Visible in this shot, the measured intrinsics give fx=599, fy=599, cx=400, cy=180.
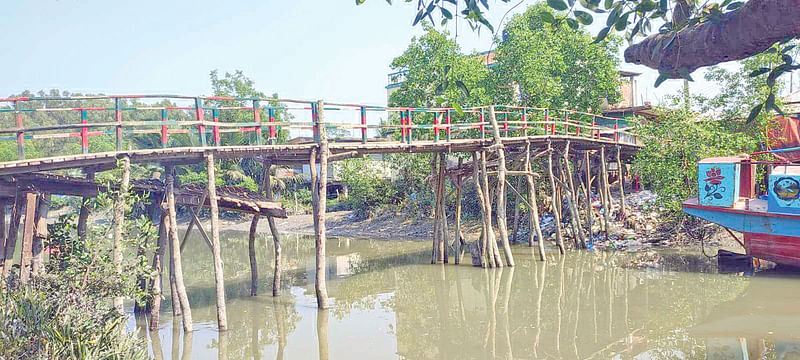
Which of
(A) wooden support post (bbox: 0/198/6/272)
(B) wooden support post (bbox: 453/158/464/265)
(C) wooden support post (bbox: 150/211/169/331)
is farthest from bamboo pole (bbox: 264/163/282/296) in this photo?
(B) wooden support post (bbox: 453/158/464/265)

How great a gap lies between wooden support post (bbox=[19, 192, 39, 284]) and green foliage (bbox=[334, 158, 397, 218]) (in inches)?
682

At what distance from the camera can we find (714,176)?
12414 millimetres

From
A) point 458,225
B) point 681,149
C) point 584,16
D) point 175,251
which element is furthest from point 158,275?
point 681,149

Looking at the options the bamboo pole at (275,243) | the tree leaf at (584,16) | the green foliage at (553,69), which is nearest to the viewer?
the tree leaf at (584,16)

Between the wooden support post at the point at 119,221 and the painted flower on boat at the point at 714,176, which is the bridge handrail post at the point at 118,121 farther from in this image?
the painted flower on boat at the point at 714,176

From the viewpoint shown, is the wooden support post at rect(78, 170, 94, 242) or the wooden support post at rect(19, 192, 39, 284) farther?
the wooden support post at rect(78, 170, 94, 242)

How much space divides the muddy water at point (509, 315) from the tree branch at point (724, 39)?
20.7 ft

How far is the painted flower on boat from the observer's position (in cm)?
1232

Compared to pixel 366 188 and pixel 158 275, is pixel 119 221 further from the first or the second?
pixel 366 188

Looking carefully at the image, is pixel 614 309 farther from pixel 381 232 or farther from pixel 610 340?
pixel 381 232

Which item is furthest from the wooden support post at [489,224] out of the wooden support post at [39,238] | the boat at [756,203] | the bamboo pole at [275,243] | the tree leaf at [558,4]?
the tree leaf at [558,4]

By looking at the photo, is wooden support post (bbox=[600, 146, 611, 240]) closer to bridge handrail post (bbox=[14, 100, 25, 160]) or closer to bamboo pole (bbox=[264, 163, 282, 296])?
bamboo pole (bbox=[264, 163, 282, 296])

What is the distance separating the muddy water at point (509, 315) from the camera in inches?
338

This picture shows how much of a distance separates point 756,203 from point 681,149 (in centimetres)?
379
